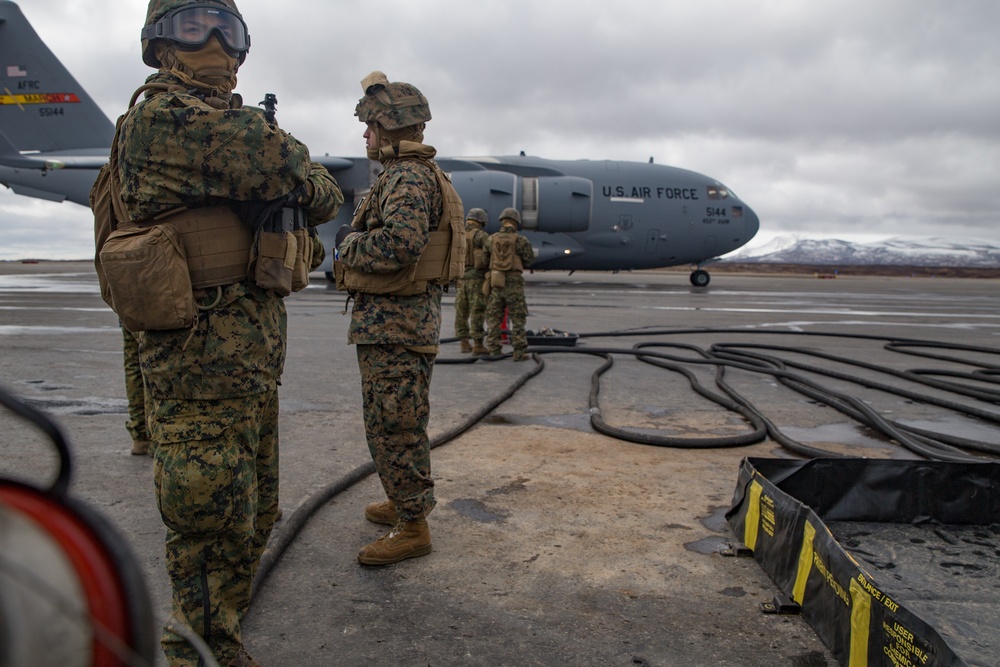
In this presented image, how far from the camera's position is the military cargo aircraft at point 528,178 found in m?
18.5

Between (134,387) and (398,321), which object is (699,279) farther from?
(398,321)

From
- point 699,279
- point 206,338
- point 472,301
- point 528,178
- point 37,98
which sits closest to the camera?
point 206,338

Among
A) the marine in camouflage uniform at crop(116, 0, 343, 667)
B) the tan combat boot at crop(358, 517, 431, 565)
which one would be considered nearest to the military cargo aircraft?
the tan combat boot at crop(358, 517, 431, 565)

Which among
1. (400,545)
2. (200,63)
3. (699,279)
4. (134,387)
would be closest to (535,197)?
(699,279)

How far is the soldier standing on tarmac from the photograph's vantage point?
8.93 ft

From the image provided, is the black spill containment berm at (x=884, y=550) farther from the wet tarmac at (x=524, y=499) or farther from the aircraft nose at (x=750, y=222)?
the aircraft nose at (x=750, y=222)

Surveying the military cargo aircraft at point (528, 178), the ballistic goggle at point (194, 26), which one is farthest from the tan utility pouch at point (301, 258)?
the military cargo aircraft at point (528, 178)

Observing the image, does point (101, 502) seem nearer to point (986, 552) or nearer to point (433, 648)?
point (433, 648)

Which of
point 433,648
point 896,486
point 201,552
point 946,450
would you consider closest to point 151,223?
point 201,552

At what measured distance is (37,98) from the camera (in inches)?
741

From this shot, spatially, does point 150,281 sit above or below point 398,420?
above

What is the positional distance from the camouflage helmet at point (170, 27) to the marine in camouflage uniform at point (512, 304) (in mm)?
5548

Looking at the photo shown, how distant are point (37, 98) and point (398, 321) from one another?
2094 cm

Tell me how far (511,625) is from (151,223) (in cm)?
162
